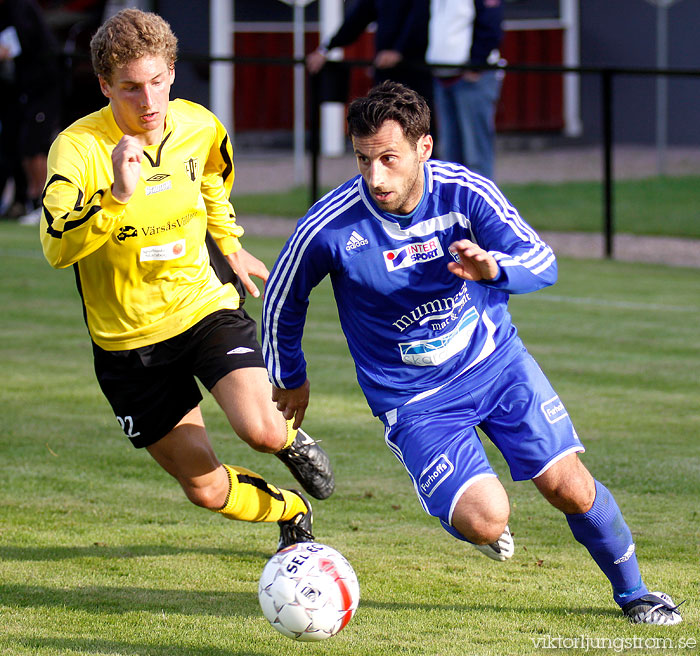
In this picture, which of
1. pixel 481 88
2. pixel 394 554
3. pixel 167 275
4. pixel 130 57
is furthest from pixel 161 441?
pixel 481 88

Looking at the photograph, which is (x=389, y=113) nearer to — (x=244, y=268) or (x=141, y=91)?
(x=141, y=91)

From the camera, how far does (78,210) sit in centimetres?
452

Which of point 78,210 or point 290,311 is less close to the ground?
point 78,210

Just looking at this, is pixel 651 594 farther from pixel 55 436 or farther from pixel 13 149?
pixel 13 149

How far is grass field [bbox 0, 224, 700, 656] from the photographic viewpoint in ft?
13.9

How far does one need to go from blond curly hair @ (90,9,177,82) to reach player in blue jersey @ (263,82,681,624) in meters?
0.88

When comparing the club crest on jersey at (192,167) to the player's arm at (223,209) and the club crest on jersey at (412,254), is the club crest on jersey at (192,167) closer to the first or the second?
the player's arm at (223,209)

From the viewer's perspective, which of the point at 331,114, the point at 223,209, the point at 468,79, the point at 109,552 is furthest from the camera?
the point at 331,114

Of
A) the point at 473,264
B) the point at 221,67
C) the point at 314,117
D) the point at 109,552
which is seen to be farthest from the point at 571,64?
the point at 473,264

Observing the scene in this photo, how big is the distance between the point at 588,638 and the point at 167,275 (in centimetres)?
207

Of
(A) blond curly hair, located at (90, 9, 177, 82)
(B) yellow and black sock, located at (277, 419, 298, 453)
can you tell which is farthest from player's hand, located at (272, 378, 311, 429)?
(A) blond curly hair, located at (90, 9, 177, 82)

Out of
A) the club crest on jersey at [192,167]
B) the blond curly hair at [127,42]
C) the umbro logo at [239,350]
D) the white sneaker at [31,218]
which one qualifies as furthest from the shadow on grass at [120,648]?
the white sneaker at [31,218]

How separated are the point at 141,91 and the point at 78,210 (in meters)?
0.53

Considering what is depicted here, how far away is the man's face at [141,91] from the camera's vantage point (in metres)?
4.68
